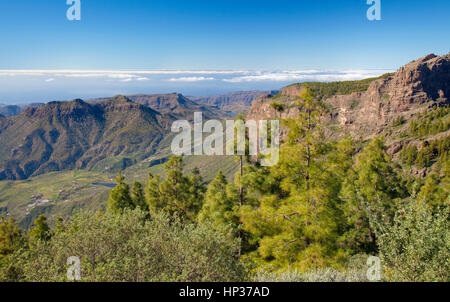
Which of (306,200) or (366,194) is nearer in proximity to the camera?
(306,200)

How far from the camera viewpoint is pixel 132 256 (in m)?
11.7

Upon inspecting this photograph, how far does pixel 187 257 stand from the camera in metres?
10.8

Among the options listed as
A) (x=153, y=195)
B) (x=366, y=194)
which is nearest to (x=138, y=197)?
(x=153, y=195)

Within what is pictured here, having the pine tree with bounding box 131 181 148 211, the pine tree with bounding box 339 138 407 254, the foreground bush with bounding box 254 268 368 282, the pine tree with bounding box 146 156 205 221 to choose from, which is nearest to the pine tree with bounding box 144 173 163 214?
the pine tree with bounding box 146 156 205 221

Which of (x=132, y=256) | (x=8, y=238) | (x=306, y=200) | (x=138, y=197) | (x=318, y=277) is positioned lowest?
(x=8, y=238)

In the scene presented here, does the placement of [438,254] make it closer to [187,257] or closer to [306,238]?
[306,238]

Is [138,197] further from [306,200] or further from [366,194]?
[366,194]

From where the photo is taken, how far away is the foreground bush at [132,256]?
1046 cm

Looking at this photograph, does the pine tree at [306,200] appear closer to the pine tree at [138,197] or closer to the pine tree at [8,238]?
the pine tree at [138,197]

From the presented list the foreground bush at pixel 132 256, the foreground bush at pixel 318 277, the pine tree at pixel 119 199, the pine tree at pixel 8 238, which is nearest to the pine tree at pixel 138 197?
the pine tree at pixel 119 199

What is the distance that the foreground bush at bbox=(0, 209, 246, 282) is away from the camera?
10.5 m

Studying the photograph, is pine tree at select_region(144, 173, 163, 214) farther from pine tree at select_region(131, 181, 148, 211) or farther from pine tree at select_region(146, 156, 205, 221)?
pine tree at select_region(131, 181, 148, 211)
